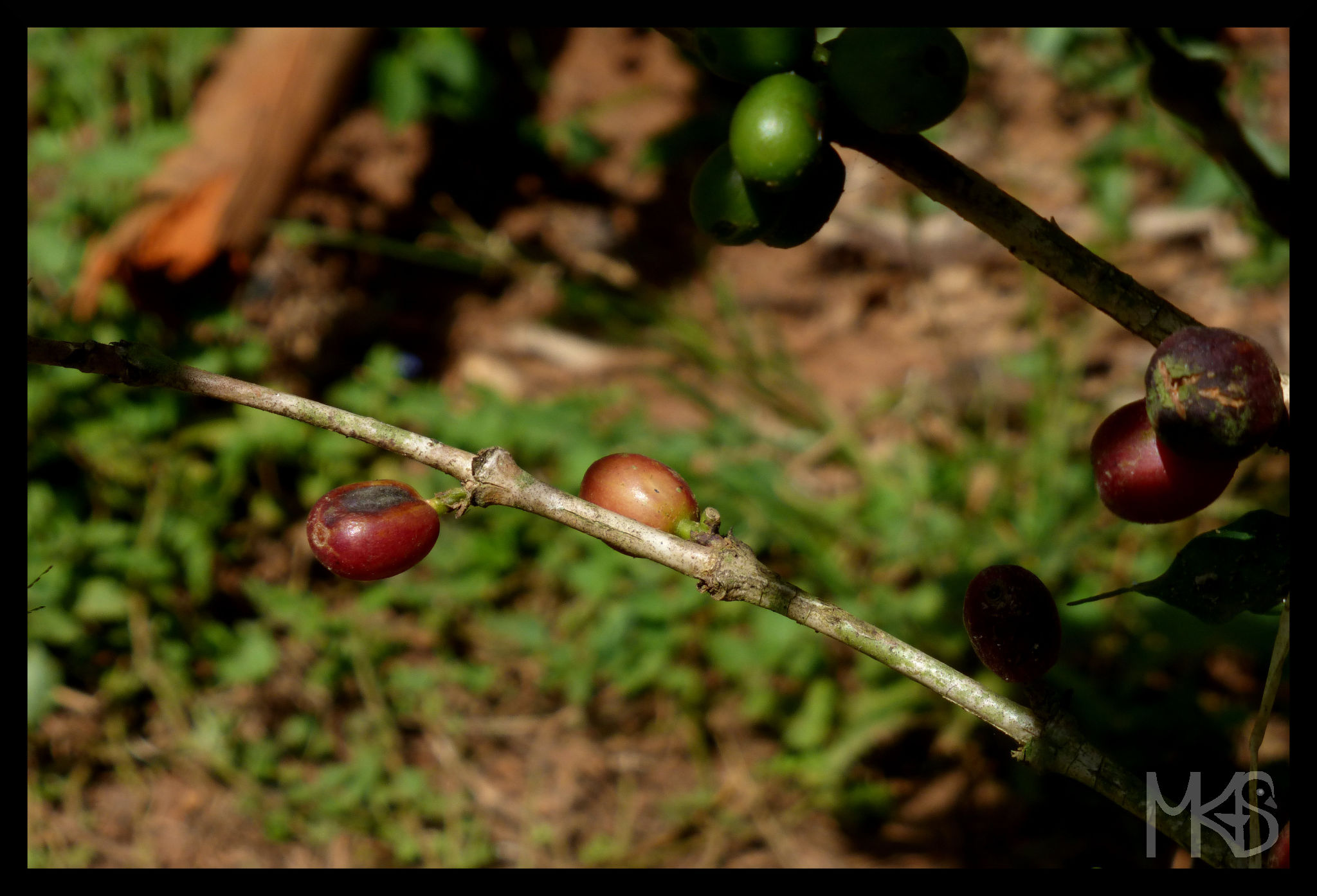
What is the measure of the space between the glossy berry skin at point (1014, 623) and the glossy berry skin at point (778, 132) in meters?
0.46

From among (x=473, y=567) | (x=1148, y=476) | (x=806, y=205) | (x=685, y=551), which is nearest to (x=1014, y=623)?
(x=1148, y=476)

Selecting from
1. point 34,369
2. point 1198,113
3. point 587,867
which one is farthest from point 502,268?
point 1198,113

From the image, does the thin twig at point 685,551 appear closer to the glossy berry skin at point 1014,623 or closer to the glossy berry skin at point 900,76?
the glossy berry skin at point 1014,623

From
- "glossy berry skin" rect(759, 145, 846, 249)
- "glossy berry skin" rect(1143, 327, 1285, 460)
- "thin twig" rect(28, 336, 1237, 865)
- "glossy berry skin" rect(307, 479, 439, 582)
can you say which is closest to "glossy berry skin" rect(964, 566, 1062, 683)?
"thin twig" rect(28, 336, 1237, 865)

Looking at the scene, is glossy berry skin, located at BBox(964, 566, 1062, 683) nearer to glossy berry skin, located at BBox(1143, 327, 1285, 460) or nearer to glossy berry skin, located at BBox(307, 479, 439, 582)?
glossy berry skin, located at BBox(1143, 327, 1285, 460)

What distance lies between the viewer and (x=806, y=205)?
114 centimetres

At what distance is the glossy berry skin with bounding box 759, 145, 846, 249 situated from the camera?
1.11 metres

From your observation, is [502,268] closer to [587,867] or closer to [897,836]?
[587,867]

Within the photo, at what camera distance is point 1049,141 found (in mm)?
3912

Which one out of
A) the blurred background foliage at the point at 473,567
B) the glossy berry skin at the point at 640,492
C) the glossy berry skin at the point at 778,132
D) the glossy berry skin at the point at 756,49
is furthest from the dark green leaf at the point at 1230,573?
the blurred background foliage at the point at 473,567

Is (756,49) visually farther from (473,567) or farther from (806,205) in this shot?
(473,567)

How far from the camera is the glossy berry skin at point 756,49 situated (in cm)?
106

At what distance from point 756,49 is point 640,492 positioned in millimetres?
487

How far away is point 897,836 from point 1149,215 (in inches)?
97.6
